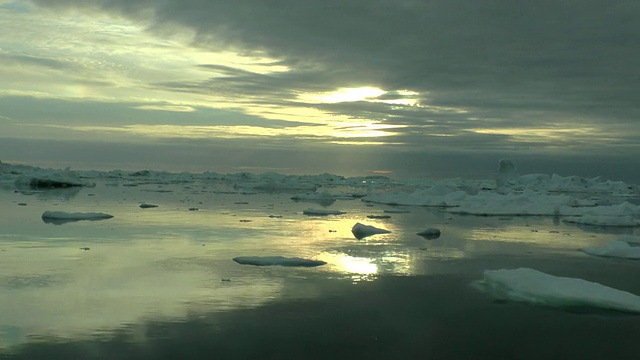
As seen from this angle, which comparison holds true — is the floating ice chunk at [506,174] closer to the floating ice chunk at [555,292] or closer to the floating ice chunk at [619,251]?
the floating ice chunk at [619,251]

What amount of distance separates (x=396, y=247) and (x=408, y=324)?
5554 mm

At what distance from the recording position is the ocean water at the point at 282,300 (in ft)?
16.6

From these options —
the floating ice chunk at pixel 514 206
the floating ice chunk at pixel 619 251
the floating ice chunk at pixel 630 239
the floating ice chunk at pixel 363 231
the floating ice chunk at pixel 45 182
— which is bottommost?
the floating ice chunk at pixel 45 182

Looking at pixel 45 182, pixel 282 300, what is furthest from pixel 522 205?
pixel 45 182

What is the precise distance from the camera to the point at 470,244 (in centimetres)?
1224

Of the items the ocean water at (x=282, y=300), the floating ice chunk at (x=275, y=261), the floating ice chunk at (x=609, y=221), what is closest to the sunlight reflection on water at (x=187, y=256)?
the ocean water at (x=282, y=300)

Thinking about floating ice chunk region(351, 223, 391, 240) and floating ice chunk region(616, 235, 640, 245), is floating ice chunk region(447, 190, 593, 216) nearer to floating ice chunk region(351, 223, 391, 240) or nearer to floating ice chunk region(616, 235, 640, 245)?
floating ice chunk region(616, 235, 640, 245)

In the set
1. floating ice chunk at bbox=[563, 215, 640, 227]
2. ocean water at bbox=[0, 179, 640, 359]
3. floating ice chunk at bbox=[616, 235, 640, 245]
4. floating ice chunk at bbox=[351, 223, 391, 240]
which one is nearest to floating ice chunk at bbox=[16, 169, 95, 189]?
ocean water at bbox=[0, 179, 640, 359]

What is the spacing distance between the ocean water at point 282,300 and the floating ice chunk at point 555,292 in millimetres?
183

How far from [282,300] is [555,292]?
3229 mm

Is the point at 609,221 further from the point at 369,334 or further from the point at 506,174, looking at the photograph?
the point at 506,174

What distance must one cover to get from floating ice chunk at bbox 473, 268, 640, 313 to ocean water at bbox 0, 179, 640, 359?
0.60ft

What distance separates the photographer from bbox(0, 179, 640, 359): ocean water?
5.07 meters

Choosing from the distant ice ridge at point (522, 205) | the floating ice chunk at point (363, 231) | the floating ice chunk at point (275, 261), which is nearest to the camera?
the floating ice chunk at point (275, 261)
